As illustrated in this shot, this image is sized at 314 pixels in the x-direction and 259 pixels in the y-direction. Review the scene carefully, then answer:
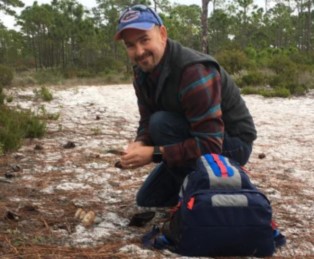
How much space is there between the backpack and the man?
313 millimetres

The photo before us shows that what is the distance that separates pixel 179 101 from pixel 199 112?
0.22 meters

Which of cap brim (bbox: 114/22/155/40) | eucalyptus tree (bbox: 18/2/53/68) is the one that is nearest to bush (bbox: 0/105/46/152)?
cap brim (bbox: 114/22/155/40)

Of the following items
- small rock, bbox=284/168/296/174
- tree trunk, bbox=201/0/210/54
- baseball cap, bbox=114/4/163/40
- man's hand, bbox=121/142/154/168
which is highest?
tree trunk, bbox=201/0/210/54

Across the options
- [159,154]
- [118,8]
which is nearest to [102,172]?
[159,154]

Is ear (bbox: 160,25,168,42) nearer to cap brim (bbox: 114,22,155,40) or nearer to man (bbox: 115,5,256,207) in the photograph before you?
man (bbox: 115,5,256,207)

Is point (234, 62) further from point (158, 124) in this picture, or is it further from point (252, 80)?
point (158, 124)

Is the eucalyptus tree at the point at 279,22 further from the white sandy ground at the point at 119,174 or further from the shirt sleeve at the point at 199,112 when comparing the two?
the shirt sleeve at the point at 199,112

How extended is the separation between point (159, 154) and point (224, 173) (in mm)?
482

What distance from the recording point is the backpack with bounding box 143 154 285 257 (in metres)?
2.21

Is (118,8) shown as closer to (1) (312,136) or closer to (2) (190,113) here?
(1) (312,136)

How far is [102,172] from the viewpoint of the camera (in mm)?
4098

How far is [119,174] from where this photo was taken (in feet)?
13.3

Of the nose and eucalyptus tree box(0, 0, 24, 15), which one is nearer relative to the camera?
the nose

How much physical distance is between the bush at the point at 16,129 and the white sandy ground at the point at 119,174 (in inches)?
5.6
